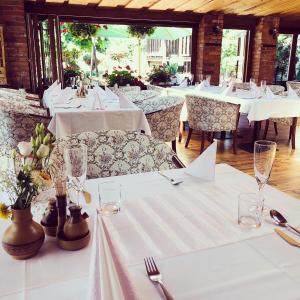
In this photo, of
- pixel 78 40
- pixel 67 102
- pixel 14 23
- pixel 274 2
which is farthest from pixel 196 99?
pixel 78 40

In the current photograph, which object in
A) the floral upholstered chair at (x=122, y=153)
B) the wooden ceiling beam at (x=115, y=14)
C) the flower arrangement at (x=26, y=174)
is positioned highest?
the wooden ceiling beam at (x=115, y=14)

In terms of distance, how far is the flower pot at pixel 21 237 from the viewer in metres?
0.83

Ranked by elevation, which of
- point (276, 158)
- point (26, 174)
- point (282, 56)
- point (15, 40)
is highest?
point (15, 40)

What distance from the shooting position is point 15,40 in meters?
5.50

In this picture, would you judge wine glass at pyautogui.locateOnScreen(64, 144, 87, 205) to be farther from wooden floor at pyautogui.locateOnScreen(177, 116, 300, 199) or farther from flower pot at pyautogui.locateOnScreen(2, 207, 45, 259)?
wooden floor at pyautogui.locateOnScreen(177, 116, 300, 199)

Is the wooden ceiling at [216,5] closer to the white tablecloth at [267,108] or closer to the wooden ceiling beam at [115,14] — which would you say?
the wooden ceiling beam at [115,14]

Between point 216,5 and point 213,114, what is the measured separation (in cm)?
340

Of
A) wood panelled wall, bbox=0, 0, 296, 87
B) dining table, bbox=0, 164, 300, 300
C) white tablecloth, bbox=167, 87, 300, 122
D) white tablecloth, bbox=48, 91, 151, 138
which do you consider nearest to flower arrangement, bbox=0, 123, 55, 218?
dining table, bbox=0, 164, 300, 300

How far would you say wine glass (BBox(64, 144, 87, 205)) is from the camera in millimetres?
979

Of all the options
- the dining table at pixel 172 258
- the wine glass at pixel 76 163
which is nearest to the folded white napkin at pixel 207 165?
the dining table at pixel 172 258

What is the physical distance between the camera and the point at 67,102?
12.6 ft

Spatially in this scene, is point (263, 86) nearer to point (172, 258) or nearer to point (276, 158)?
point (276, 158)

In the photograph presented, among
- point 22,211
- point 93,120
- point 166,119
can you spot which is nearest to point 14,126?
point 93,120

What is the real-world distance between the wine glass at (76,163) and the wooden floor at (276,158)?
8.69ft
